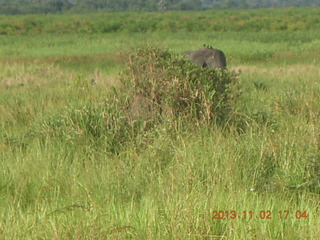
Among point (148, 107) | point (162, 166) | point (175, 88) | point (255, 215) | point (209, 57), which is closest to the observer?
point (255, 215)

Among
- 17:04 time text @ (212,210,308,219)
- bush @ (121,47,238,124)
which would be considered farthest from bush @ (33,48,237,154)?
17:04 time text @ (212,210,308,219)

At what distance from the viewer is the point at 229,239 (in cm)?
295

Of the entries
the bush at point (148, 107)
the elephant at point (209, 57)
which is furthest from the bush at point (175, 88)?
the elephant at point (209, 57)

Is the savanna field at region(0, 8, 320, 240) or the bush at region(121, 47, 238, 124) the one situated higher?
the bush at region(121, 47, 238, 124)

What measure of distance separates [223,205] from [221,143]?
1367mm

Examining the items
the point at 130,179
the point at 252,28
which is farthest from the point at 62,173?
the point at 252,28

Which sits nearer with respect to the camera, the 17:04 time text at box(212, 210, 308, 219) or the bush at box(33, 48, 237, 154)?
the 17:04 time text at box(212, 210, 308, 219)

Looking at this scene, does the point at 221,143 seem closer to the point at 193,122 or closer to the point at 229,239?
the point at 193,122

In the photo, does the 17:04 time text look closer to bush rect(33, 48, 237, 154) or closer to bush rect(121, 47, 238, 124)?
bush rect(33, 48, 237, 154)

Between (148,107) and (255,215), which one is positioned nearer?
(255,215)

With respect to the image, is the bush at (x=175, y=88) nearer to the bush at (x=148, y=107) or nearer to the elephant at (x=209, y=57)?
the bush at (x=148, y=107)

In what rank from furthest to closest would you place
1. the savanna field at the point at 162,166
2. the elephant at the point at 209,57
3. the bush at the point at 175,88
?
the elephant at the point at 209,57 < the bush at the point at 175,88 < the savanna field at the point at 162,166

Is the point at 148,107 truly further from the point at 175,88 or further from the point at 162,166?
the point at 162,166

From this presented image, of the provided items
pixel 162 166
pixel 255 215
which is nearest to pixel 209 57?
pixel 162 166
